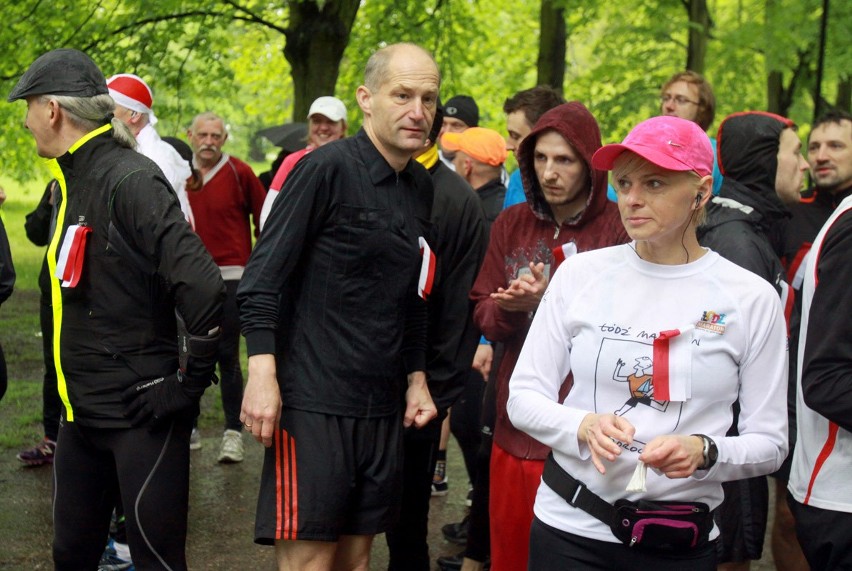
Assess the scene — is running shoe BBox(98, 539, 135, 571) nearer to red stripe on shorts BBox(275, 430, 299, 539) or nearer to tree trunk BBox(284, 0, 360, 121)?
red stripe on shorts BBox(275, 430, 299, 539)

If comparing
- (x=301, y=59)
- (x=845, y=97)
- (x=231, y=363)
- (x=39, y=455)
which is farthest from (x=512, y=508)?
(x=845, y=97)

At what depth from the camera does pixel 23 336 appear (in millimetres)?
12703

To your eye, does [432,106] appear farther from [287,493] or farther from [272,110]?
[272,110]

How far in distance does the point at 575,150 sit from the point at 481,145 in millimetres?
2965

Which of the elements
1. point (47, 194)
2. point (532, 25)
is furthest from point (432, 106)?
point (532, 25)

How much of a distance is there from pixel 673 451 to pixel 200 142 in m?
5.98

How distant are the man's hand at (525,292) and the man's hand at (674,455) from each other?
3.99ft

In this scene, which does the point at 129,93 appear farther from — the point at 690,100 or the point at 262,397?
the point at 690,100

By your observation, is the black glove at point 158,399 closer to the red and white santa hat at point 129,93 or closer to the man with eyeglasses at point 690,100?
the red and white santa hat at point 129,93

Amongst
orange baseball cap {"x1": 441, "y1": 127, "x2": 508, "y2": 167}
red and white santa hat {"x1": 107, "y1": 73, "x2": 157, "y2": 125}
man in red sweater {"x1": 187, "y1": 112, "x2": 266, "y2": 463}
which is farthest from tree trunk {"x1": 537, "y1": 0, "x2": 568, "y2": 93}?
red and white santa hat {"x1": 107, "y1": 73, "x2": 157, "y2": 125}

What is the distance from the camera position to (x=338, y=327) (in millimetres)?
3834

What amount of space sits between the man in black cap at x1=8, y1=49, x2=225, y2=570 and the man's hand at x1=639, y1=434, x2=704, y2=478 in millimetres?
1763

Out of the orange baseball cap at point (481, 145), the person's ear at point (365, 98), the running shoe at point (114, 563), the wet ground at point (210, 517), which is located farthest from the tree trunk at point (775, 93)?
the person's ear at point (365, 98)

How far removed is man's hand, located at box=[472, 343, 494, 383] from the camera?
18.3ft
